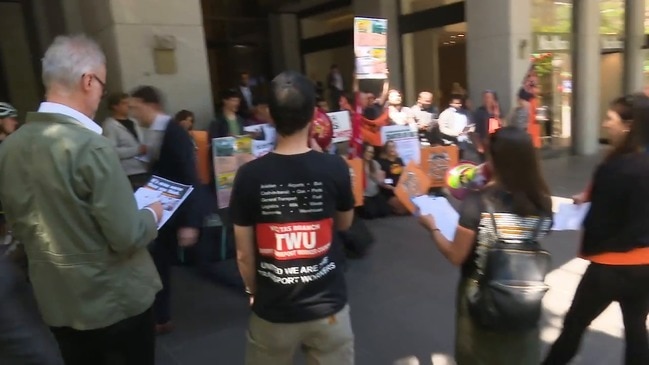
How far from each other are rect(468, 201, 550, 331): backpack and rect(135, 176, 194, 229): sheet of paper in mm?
1507

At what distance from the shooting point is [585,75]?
37.3 feet

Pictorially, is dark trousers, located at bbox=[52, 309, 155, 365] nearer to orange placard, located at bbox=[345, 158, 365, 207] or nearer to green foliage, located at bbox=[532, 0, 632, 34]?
orange placard, located at bbox=[345, 158, 365, 207]

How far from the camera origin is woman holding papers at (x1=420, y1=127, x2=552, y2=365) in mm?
2027

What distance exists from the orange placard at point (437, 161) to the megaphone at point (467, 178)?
5.08 metres

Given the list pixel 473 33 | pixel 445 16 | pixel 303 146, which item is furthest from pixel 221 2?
pixel 303 146

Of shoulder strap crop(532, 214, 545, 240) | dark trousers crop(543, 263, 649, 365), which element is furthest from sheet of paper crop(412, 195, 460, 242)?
dark trousers crop(543, 263, 649, 365)

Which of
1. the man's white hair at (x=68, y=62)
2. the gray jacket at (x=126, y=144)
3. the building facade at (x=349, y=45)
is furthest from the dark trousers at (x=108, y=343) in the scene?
the building facade at (x=349, y=45)

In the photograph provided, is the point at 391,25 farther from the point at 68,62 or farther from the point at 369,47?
the point at 68,62

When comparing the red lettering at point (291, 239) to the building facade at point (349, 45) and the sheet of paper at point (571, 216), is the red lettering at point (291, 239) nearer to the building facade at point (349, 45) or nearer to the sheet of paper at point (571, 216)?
the sheet of paper at point (571, 216)

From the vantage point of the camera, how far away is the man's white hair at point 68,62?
1930mm

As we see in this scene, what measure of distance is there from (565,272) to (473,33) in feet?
22.7

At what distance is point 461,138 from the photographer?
8.80 meters

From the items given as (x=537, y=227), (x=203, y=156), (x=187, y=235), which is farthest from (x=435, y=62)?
(x=537, y=227)

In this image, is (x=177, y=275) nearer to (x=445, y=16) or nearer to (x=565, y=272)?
(x=565, y=272)
